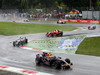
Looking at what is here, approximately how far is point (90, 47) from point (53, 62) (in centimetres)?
990

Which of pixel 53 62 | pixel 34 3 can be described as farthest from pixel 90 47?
pixel 34 3

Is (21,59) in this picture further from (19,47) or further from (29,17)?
(29,17)

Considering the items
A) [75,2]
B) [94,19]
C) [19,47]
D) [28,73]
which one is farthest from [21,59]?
[75,2]

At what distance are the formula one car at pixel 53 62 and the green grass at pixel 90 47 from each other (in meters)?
5.84

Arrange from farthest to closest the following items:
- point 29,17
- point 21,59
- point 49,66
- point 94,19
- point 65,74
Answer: point 29,17, point 94,19, point 21,59, point 49,66, point 65,74

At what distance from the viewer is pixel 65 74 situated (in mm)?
15578

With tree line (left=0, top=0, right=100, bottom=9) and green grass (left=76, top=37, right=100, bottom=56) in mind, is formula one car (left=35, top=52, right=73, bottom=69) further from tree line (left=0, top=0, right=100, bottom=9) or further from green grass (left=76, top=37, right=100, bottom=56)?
tree line (left=0, top=0, right=100, bottom=9)

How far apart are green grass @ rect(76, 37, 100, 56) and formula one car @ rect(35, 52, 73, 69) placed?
230 inches

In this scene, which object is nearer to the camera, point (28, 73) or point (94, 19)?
point (28, 73)

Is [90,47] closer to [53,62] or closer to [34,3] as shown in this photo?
[53,62]

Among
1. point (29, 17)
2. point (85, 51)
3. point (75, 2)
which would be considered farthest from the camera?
point (75, 2)

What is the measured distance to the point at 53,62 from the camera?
17.8m

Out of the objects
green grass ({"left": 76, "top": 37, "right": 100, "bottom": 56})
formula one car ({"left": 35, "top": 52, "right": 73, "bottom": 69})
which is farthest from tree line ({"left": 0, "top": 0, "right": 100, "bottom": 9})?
formula one car ({"left": 35, "top": 52, "right": 73, "bottom": 69})

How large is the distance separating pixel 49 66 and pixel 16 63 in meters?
3.12
